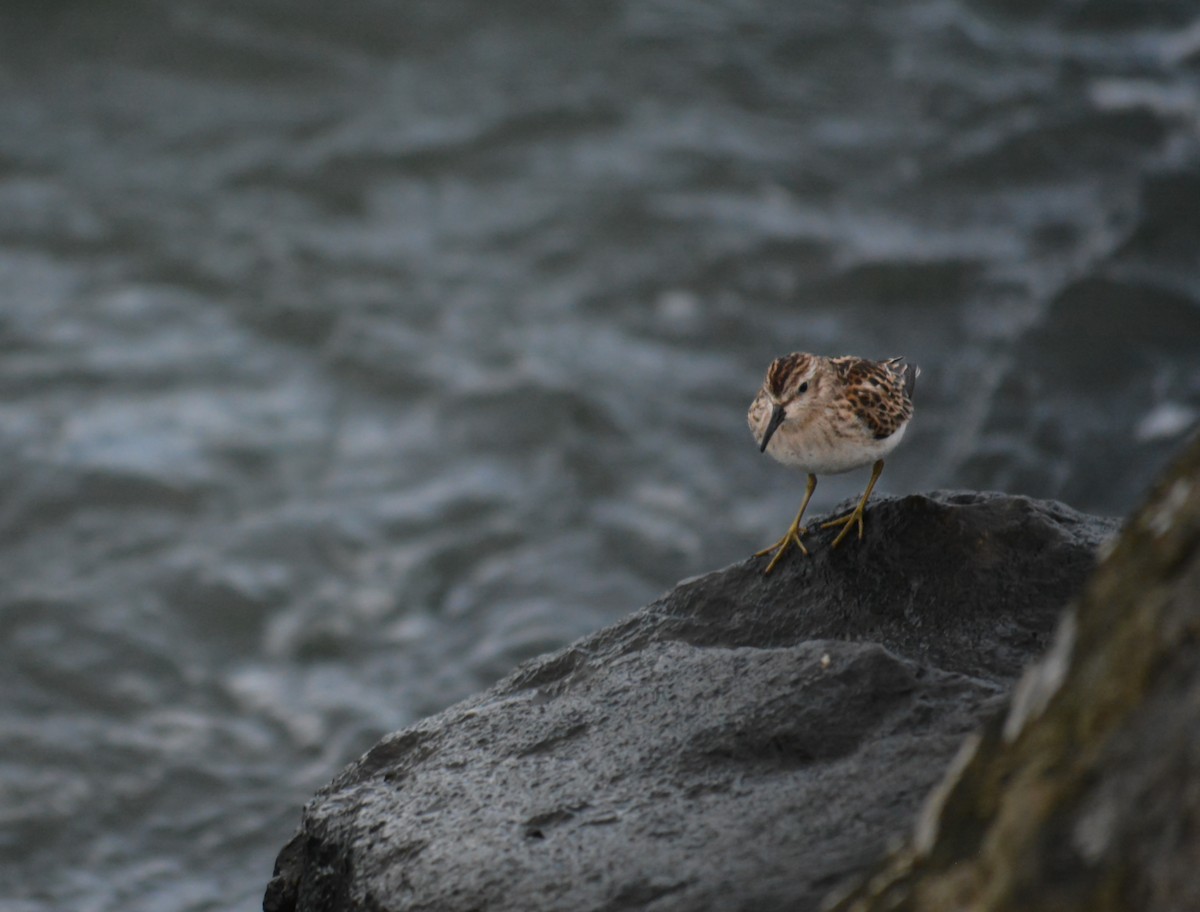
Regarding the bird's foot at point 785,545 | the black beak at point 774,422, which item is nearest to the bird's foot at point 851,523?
the bird's foot at point 785,545

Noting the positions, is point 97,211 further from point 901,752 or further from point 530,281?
point 901,752

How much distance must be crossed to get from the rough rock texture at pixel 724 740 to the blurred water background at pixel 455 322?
168 inches

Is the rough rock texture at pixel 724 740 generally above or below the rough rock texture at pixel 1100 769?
above

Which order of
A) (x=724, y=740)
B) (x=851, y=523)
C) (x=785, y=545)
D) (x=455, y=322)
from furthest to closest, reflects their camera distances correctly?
1. (x=455, y=322)
2. (x=785, y=545)
3. (x=851, y=523)
4. (x=724, y=740)

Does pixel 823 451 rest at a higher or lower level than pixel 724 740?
higher

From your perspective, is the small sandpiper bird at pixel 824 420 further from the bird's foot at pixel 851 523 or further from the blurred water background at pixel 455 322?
the blurred water background at pixel 455 322

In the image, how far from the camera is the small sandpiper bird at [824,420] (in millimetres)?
4445

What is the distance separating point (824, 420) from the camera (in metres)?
4.44

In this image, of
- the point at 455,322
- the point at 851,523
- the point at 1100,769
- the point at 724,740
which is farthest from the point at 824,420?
the point at 455,322

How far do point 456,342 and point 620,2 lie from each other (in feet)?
20.9

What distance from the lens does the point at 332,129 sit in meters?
14.9

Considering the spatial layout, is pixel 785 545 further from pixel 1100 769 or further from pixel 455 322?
pixel 455 322

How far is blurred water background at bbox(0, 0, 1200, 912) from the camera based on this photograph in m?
9.59

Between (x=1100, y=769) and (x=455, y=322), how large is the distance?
11.1 meters
